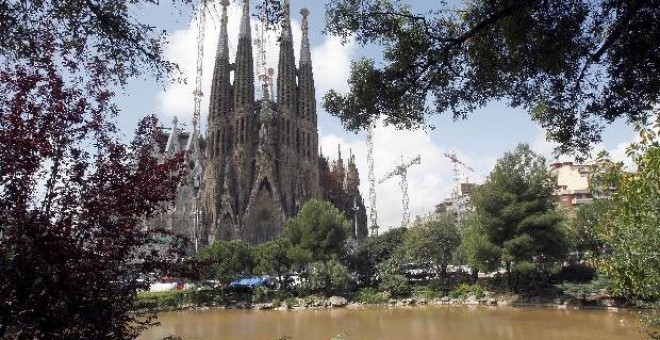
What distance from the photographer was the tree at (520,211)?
28.8 metres

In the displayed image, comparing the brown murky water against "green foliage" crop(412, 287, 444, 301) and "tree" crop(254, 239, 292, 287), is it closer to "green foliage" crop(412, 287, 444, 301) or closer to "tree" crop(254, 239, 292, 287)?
"green foliage" crop(412, 287, 444, 301)

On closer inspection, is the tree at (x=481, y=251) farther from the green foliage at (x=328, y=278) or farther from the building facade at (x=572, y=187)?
the building facade at (x=572, y=187)

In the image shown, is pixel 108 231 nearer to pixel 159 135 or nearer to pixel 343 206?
pixel 159 135

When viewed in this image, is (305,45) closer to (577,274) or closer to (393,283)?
(393,283)

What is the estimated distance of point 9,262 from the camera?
3.97 metres

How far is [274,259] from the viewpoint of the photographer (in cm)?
3619

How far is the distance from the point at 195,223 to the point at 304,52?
29.2m

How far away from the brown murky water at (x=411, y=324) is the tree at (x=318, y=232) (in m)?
6.77

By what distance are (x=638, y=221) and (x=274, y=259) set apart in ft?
98.0

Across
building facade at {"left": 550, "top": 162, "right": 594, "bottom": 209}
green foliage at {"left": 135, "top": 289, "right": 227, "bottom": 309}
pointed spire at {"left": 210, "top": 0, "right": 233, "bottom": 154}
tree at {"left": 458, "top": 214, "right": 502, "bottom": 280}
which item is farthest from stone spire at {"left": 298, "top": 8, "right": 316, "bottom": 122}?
tree at {"left": 458, "top": 214, "right": 502, "bottom": 280}

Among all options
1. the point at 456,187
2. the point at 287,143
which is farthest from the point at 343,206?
the point at 456,187

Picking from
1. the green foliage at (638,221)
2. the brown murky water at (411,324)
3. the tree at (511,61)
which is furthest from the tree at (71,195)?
the brown murky water at (411,324)

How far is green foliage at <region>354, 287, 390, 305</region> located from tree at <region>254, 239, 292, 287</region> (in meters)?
5.83

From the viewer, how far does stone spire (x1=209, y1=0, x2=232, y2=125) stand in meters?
69.9
